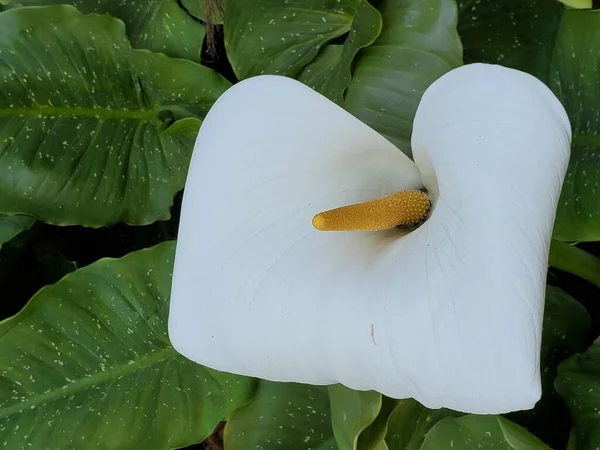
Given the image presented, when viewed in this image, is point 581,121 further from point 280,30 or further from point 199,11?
point 199,11

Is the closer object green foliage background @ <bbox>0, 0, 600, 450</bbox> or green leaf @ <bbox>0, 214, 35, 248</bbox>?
green foliage background @ <bbox>0, 0, 600, 450</bbox>

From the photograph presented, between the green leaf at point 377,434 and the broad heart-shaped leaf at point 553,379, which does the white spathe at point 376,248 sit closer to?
the green leaf at point 377,434

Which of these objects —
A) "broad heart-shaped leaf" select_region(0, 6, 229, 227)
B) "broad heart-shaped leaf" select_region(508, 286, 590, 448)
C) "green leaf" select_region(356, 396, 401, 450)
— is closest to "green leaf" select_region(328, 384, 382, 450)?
"green leaf" select_region(356, 396, 401, 450)

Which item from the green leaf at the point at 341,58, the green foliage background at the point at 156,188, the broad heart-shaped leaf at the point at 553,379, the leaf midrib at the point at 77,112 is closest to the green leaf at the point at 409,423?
the green foliage background at the point at 156,188

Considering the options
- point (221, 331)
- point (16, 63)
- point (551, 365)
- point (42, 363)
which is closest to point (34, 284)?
point (42, 363)

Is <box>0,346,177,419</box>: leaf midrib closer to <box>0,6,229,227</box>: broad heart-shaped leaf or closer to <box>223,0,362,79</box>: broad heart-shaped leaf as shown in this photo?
<box>0,6,229,227</box>: broad heart-shaped leaf

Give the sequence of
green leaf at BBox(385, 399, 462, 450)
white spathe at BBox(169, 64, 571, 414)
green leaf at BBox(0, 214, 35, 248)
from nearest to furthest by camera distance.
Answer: white spathe at BBox(169, 64, 571, 414), green leaf at BBox(385, 399, 462, 450), green leaf at BBox(0, 214, 35, 248)

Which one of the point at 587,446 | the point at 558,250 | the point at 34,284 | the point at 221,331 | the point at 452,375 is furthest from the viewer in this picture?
the point at 34,284

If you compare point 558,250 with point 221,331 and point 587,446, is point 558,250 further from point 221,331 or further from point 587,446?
point 221,331
